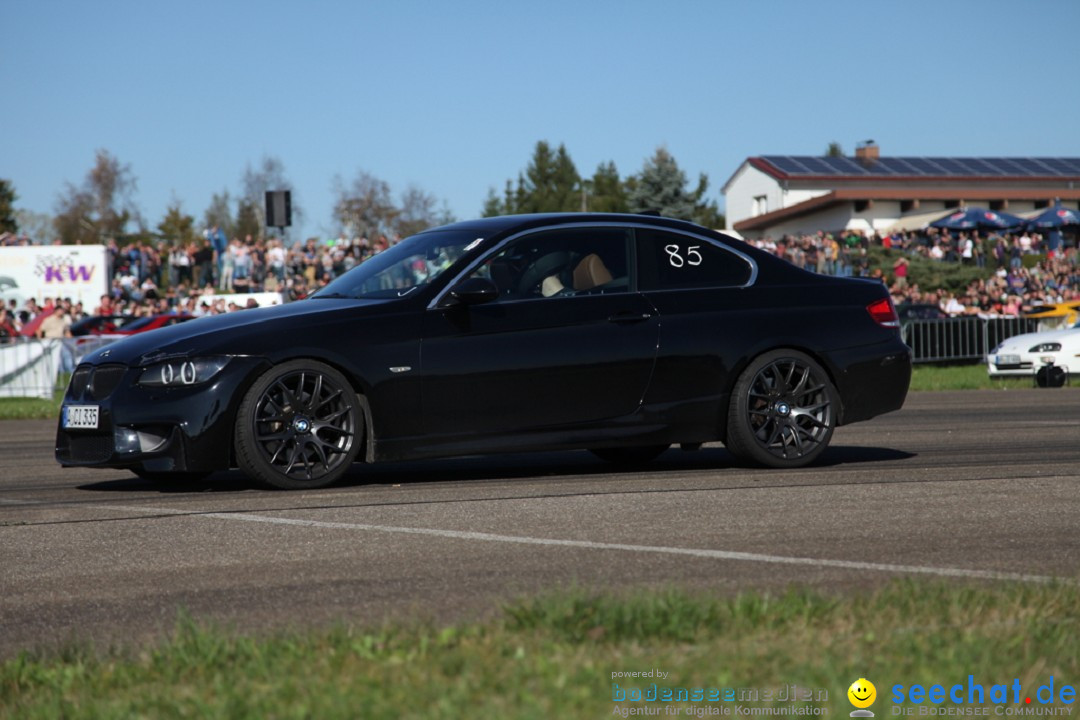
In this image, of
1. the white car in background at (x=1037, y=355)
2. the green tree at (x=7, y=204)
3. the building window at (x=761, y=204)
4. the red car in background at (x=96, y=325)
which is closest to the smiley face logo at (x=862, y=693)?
the white car in background at (x=1037, y=355)

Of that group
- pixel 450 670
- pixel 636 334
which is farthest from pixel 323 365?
pixel 450 670

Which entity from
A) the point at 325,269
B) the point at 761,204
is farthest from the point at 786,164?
the point at 325,269

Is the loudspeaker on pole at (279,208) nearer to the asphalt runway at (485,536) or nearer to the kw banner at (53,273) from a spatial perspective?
the asphalt runway at (485,536)

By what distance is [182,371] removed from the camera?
811 centimetres

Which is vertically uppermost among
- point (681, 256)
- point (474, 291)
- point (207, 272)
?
point (207, 272)

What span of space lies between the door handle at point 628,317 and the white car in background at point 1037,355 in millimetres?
16164

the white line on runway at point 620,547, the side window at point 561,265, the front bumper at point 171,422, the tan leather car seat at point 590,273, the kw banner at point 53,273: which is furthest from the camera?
the kw banner at point 53,273

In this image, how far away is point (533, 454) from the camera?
11.0m

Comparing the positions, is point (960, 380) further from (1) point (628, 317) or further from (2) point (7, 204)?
(2) point (7, 204)

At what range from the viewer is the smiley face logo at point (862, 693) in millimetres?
3343

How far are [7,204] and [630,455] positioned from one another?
9975cm

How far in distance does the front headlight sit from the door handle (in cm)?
228

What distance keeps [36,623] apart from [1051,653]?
3.19 m

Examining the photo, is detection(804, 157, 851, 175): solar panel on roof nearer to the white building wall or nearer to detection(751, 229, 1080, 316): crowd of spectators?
the white building wall
